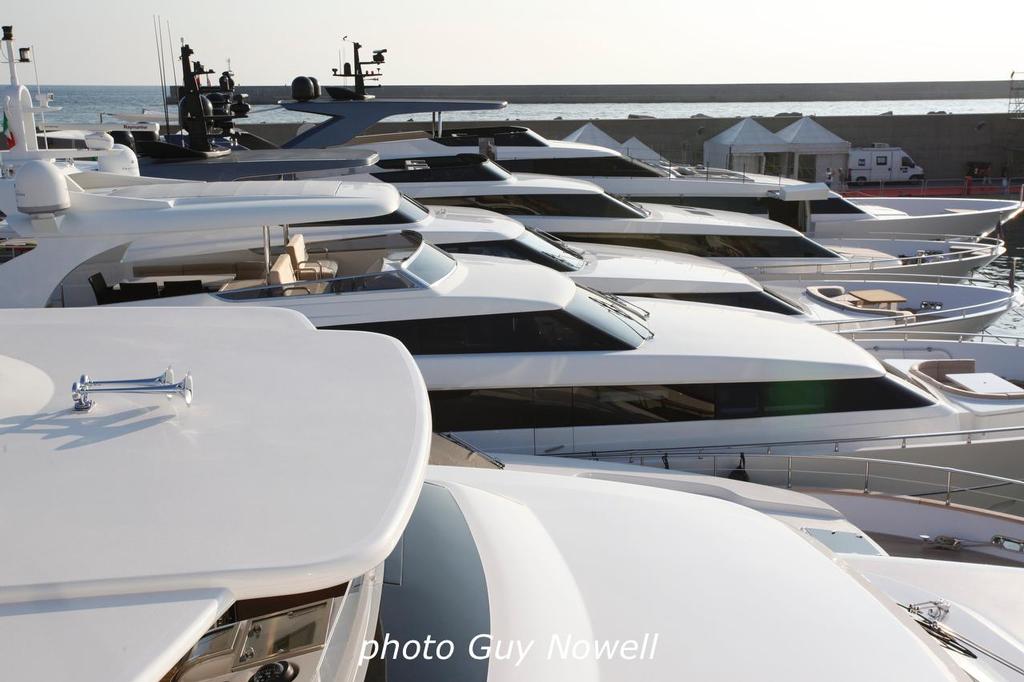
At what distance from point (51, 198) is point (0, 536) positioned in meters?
5.50

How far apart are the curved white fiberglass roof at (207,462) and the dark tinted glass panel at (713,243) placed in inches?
385


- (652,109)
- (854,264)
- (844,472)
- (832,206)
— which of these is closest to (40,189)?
(844,472)

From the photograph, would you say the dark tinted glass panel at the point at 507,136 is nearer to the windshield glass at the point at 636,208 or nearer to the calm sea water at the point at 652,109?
the windshield glass at the point at 636,208

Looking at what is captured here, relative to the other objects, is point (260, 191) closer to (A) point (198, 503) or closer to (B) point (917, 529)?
(B) point (917, 529)

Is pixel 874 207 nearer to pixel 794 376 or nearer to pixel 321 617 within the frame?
pixel 794 376

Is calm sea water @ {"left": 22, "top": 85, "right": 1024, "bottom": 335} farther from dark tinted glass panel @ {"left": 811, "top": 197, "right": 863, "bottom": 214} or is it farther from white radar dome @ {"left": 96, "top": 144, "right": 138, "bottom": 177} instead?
white radar dome @ {"left": 96, "top": 144, "right": 138, "bottom": 177}

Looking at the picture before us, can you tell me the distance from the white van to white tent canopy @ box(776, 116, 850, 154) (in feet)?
8.22

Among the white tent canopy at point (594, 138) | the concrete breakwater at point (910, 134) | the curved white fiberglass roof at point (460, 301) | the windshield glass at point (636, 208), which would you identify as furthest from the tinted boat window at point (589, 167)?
the concrete breakwater at point (910, 134)

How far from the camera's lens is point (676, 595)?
2.72m

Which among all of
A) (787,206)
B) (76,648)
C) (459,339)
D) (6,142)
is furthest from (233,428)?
(787,206)

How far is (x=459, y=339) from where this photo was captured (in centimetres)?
679

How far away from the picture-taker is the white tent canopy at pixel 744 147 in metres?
24.8

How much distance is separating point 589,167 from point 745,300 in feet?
21.5

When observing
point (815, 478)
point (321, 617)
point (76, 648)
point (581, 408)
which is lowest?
point (815, 478)
